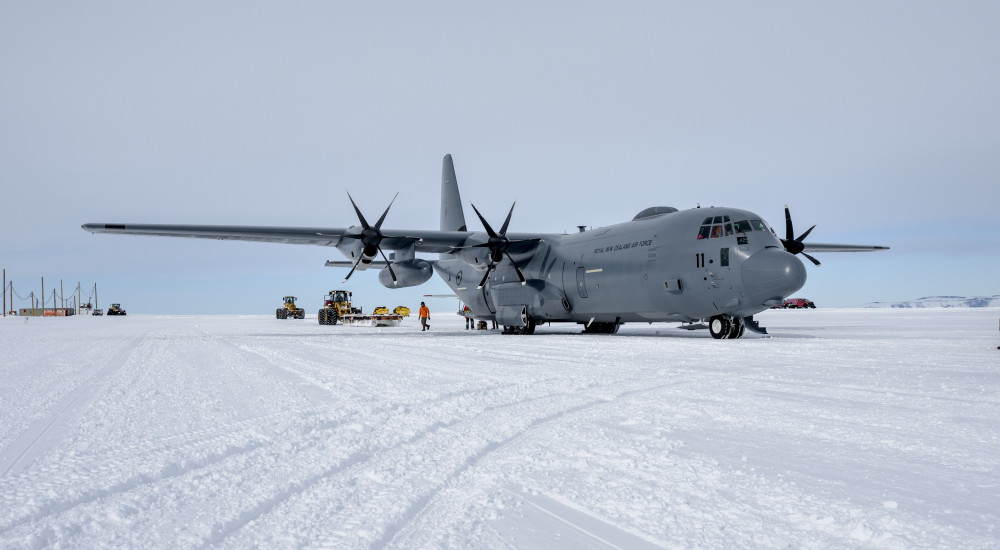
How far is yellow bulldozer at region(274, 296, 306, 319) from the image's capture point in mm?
55750

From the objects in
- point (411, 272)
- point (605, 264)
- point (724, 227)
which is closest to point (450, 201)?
point (411, 272)

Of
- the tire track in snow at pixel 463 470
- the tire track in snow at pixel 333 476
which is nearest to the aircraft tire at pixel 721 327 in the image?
the tire track in snow at pixel 463 470

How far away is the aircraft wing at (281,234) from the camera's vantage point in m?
19.5

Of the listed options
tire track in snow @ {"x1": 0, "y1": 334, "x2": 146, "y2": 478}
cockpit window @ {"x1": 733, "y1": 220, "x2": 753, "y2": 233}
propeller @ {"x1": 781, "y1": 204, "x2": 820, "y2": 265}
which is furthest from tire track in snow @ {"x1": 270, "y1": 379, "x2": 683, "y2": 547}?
propeller @ {"x1": 781, "y1": 204, "x2": 820, "y2": 265}

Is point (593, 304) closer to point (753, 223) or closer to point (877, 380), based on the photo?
point (753, 223)

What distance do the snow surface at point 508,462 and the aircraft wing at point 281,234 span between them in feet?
41.6

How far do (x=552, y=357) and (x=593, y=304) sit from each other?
913 centimetres

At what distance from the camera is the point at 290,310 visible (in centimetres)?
5581

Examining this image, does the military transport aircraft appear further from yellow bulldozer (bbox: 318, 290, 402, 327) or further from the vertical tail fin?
yellow bulldozer (bbox: 318, 290, 402, 327)

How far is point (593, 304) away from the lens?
20.2 meters

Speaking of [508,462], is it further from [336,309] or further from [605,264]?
[336,309]

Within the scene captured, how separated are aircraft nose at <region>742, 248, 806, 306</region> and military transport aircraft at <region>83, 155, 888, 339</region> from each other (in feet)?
0.08

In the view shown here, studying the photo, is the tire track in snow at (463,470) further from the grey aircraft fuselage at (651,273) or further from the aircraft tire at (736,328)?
the aircraft tire at (736,328)

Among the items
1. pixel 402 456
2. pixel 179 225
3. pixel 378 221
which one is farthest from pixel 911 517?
pixel 179 225
